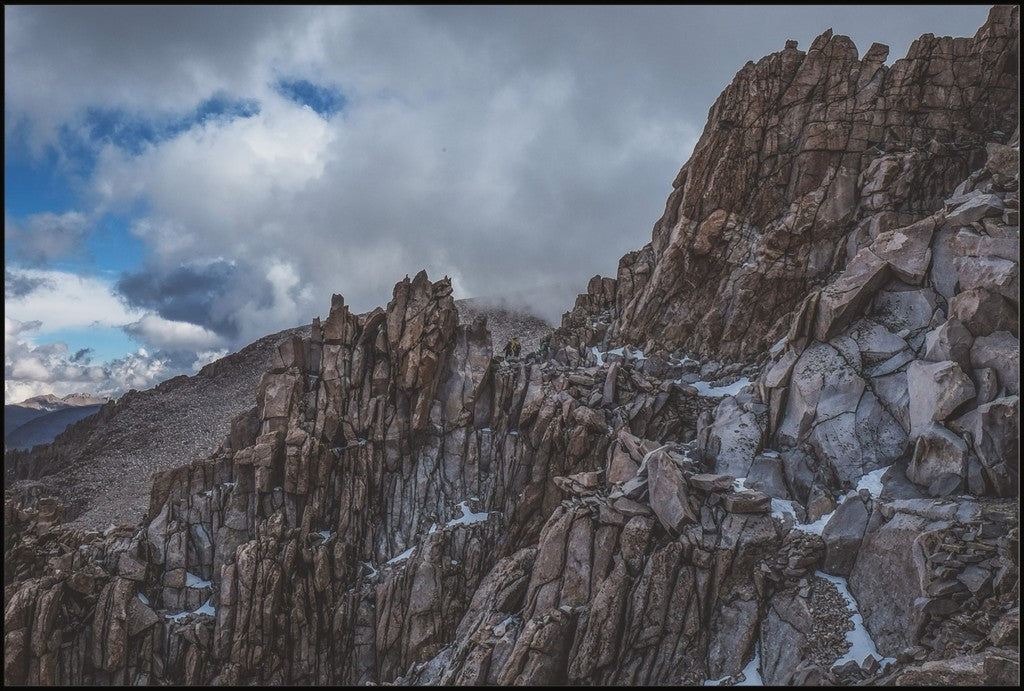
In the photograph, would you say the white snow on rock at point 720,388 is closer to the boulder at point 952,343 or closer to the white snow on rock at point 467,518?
the boulder at point 952,343

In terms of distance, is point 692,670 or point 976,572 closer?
point 976,572

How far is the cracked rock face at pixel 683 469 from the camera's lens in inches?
1020

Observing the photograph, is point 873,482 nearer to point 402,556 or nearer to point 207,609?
point 402,556

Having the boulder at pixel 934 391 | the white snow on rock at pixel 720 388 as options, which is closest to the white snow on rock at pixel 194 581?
the white snow on rock at pixel 720 388

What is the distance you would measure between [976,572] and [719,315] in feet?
94.3

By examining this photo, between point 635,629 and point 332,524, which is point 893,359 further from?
point 332,524

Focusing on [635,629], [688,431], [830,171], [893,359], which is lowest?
[635,629]

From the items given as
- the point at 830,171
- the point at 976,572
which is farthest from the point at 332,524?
the point at 830,171

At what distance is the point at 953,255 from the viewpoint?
32.4 m

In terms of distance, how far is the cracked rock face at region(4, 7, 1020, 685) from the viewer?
2591 centimetres

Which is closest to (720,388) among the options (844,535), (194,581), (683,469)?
(683,469)

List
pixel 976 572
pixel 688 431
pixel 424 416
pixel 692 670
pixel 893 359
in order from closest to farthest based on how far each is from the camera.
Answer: pixel 976 572
pixel 692 670
pixel 893 359
pixel 688 431
pixel 424 416

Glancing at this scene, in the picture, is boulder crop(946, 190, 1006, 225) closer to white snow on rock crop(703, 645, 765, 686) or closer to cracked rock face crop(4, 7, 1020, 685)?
cracked rock face crop(4, 7, 1020, 685)

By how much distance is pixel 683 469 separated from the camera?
3191 cm
